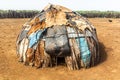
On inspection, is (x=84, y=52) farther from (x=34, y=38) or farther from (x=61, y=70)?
(x=34, y=38)

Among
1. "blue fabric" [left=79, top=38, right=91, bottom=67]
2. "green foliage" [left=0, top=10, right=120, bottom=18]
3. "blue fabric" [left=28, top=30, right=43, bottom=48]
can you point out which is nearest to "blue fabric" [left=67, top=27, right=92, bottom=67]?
"blue fabric" [left=79, top=38, right=91, bottom=67]

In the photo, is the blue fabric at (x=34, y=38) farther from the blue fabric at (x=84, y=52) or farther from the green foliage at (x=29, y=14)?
the green foliage at (x=29, y=14)

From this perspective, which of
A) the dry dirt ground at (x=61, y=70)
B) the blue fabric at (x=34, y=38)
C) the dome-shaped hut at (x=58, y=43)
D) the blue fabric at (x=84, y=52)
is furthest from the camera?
the blue fabric at (x=34, y=38)

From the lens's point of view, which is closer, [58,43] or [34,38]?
[58,43]

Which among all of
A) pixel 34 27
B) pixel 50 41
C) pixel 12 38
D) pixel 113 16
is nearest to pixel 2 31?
pixel 12 38

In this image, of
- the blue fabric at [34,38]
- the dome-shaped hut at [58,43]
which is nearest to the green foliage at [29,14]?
the dome-shaped hut at [58,43]

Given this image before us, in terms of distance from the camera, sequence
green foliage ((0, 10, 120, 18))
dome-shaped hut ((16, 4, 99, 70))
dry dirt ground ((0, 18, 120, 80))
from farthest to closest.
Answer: green foliage ((0, 10, 120, 18)) < dome-shaped hut ((16, 4, 99, 70)) < dry dirt ground ((0, 18, 120, 80))

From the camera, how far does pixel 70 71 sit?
1256 centimetres

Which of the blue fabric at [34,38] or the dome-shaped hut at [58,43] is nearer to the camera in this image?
the dome-shaped hut at [58,43]

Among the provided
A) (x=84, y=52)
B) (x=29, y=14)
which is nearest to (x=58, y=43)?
(x=84, y=52)

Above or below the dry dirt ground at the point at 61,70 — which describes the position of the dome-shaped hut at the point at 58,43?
above

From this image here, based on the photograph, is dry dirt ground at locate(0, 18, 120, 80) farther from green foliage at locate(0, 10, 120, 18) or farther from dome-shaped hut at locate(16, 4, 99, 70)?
green foliage at locate(0, 10, 120, 18)

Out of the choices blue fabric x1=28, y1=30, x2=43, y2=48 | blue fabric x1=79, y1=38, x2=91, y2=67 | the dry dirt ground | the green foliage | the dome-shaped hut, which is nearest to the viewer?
the dry dirt ground

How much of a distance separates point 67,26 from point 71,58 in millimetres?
1559
